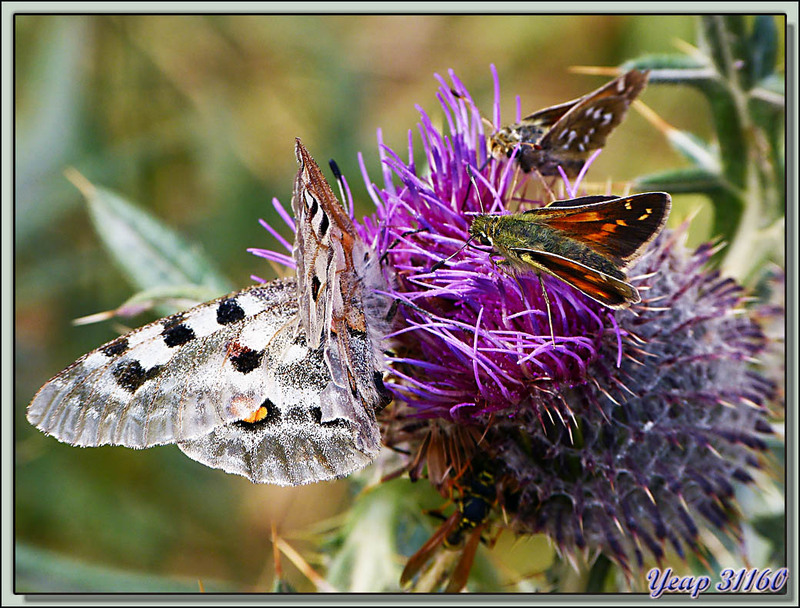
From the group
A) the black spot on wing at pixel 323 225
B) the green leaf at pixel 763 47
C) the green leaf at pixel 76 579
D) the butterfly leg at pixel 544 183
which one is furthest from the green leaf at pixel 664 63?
the green leaf at pixel 76 579

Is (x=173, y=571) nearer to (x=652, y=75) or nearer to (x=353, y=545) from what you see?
(x=353, y=545)

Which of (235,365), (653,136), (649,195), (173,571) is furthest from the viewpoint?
(653,136)

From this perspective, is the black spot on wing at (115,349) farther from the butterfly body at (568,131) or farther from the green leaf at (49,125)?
the green leaf at (49,125)

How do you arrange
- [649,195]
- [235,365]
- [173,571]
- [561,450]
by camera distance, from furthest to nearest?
[173,571]
[561,450]
[235,365]
[649,195]

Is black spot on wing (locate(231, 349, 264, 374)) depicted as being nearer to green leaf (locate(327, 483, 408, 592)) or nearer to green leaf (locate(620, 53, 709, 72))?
green leaf (locate(327, 483, 408, 592))

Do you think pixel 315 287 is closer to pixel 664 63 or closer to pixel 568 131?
pixel 568 131

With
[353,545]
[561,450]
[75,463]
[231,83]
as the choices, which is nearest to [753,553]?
[561,450]

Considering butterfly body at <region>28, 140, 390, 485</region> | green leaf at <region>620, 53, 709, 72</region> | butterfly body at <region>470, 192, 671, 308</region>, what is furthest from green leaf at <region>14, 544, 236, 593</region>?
green leaf at <region>620, 53, 709, 72</region>
